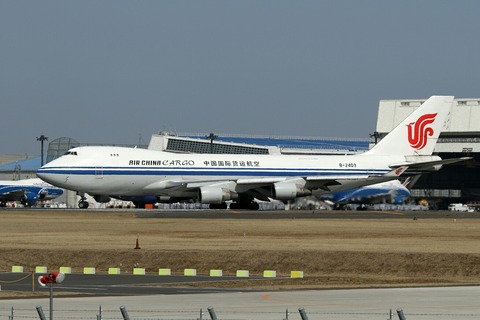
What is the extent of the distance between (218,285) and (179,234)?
1045 inches

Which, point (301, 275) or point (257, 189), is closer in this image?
point (301, 275)

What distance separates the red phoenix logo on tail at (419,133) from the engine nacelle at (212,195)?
22756 millimetres

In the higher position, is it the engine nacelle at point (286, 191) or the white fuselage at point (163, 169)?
the white fuselage at point (163, 169)

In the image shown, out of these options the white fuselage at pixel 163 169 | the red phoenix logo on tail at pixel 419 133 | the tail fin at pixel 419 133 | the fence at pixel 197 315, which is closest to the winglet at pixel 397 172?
the white fuselage at pixel 163 169

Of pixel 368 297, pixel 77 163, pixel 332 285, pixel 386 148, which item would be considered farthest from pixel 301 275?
pixel 386 148

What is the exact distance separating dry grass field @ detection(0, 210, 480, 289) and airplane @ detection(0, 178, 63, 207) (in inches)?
3025

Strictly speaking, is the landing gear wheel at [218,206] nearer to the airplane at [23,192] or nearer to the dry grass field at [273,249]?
the dry grass field at [273,249]

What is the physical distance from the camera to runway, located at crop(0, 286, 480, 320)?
30.4 m

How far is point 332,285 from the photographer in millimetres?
41938

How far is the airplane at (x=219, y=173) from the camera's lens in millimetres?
104812

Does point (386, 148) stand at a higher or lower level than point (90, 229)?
higher

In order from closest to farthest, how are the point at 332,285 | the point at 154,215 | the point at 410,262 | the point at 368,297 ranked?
the point at 368,297, the point at 332,285, the point at 410,262, the point at 154,215

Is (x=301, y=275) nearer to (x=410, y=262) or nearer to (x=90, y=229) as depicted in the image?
(x=410, y=262)

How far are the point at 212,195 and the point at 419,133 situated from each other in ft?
83.6
